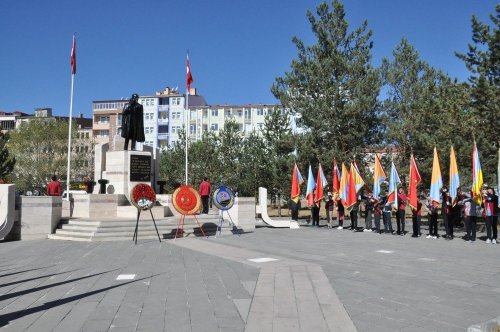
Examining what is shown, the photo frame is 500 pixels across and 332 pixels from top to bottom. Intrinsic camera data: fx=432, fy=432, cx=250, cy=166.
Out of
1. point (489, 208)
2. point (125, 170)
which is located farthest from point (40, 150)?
point (489, 208)

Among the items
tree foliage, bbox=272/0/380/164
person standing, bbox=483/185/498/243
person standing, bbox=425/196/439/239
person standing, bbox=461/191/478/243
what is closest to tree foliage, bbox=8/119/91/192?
tree foliage, bbox=272/0/380/164

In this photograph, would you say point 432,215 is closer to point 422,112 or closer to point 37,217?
point 422,112

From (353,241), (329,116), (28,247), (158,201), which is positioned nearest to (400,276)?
(353,241)

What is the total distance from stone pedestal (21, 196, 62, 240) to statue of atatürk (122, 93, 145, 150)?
5.77 m

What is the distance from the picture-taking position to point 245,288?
24.3ft

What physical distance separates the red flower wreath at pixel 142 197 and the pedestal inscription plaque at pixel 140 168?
6.13 m

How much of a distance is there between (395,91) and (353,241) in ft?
79.1

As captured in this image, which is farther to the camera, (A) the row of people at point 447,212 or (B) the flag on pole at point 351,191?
(B) the flag on pole at point 351,191

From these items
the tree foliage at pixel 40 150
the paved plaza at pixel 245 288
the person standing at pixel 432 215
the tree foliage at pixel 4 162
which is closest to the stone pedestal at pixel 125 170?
the paved plaza at pixel 245 288

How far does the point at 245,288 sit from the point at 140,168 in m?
14.0

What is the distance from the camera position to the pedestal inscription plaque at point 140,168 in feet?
66.0

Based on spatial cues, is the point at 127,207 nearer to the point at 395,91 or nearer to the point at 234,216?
the point at 234,216

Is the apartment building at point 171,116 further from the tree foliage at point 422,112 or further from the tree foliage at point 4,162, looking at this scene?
the tree foliage at point 422,112

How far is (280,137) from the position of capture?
101 ft
